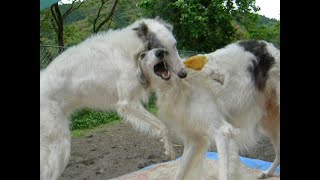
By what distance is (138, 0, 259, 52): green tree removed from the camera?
10289mm

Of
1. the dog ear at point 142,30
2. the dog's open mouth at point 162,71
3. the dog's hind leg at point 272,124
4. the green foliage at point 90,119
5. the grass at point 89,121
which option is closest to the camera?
the dog's open mouth at point 162,71

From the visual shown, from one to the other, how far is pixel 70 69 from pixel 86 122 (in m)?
6.70

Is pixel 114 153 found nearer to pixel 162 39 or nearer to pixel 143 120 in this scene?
pixel 143 120

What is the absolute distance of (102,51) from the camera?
14.4ft

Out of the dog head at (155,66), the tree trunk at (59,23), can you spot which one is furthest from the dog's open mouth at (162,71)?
the tree trunk at (59,23)

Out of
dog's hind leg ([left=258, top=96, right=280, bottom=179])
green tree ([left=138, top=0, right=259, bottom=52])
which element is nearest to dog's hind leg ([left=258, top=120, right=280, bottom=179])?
dog's hind leg ([left=258, top=96, right=280, bottom=179])

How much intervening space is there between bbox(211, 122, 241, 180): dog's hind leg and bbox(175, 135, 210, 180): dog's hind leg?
43 cm

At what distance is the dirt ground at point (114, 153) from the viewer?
7.29 m

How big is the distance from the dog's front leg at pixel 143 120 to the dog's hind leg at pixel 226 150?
1.46ft

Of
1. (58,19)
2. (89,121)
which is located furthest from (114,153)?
(58,19)

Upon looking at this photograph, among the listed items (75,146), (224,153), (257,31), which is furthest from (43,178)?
(257,31)

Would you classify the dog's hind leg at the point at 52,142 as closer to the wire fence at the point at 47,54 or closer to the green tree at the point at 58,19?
the wire fence at the point at 47,54

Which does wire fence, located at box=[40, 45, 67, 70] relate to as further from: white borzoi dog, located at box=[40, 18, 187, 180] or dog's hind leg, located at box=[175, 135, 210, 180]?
dog's hind leg, located at box=[175, 135, 210, 180]
